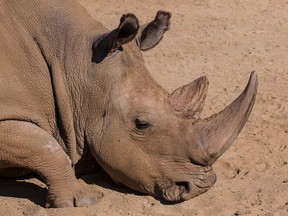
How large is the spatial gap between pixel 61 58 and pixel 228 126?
5.21ft

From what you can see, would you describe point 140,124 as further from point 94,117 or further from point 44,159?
point 44,159

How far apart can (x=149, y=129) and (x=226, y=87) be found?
321cm

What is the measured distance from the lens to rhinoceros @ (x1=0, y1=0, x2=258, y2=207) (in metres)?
7.35

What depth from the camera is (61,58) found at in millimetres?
7523

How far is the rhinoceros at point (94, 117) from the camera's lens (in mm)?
7348

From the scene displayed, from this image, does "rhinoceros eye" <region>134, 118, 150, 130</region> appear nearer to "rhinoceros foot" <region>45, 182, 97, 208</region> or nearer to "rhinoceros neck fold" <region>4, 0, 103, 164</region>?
"rhinoceros neck fold" <region>4, 0, 103, 164</region>

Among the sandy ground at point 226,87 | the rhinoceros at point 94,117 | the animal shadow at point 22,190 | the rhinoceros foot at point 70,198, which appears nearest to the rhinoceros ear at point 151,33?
the rhinoceros at point 94,117

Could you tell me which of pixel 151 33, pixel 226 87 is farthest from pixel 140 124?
pixel 226 87

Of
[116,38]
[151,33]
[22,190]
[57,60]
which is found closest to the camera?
[116,38]

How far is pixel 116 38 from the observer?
7.26 meters

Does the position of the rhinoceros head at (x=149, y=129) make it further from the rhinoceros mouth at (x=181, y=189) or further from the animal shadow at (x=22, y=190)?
the animal shadow at (x=22, y=190)

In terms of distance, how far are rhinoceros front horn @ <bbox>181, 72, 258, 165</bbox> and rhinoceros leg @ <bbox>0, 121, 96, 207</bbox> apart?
1.06m

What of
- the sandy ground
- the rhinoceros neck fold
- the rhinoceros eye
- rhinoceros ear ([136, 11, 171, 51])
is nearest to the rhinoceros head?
the rhinoceros eye

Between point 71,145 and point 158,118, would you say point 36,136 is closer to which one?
point 71,145
